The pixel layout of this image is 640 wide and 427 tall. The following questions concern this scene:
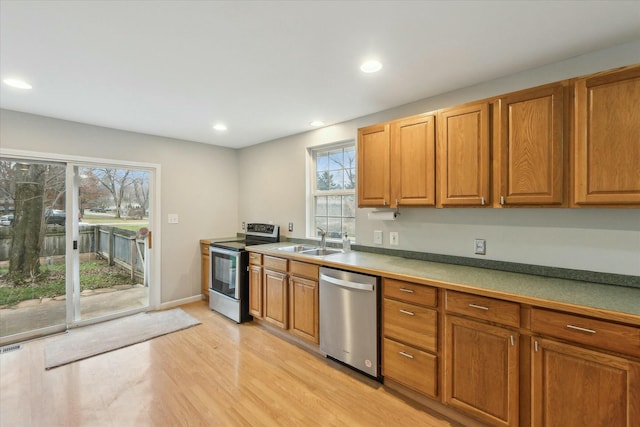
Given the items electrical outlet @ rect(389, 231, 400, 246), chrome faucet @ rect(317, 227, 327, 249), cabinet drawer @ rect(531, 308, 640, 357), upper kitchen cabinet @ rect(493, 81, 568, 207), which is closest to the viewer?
cabinet drawer @ rect(531, 308, 640, 357)

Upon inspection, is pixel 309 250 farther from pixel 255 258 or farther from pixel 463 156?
pixel 463 156

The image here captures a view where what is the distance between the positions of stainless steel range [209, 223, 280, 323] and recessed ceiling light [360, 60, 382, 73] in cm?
244

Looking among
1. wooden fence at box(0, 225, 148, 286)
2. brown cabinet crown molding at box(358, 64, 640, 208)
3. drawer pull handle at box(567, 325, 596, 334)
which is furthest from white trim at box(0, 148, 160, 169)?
drawer pull handle at box(567, 325, 596, 334)

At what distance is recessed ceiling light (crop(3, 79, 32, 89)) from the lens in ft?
7.55

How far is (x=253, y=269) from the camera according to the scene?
11.5 feet

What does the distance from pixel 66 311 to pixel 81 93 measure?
2500mm

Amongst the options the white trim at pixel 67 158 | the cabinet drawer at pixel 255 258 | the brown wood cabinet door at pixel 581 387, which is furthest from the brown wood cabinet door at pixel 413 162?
the white trim at pixel 67 158

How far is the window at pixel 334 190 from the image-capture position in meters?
3.47

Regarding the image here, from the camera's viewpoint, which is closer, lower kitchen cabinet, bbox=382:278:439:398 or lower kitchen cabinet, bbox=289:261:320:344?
lower kitchen cabinet, bbox=382:278:439:398

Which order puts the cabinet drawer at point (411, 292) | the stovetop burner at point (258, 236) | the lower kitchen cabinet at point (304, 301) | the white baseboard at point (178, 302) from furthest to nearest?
1. the white baseboard at point (178, 302)
2. the stovetop burner at point (258, 236)
3. the lower kitchen cabinet at point (304, 301)
4. the cabinet drawer at point (411, 292)

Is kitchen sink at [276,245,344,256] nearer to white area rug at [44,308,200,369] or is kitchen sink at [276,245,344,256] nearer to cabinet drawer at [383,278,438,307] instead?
cabinet drawer at [383,278,438,307]

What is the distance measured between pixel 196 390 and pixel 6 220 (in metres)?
2.79

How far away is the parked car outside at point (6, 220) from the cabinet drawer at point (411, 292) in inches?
154

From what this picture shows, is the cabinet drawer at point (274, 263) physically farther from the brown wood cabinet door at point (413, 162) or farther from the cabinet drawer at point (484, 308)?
the cabinet drawer at point (484, 308)
